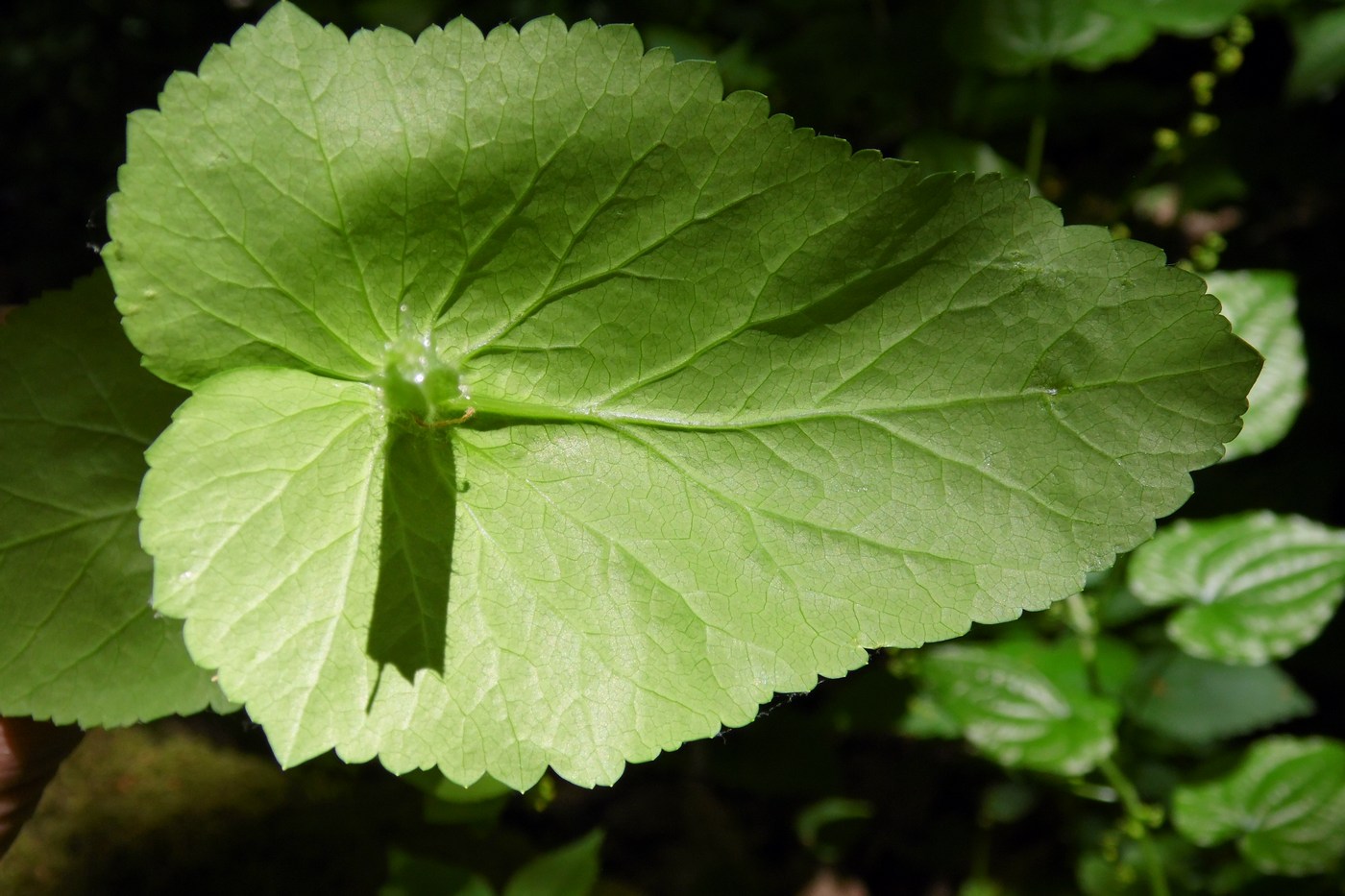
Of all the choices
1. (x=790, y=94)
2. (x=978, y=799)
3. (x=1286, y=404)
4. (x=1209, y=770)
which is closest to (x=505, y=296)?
(x=790, y=94)

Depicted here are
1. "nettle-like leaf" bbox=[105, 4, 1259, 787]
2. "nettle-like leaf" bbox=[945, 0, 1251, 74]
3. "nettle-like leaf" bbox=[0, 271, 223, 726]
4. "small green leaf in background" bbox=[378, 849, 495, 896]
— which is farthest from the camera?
"nettle-like leaf" bbox=[945, 0, 1251, 74]

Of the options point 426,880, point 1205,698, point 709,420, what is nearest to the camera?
point 709,420

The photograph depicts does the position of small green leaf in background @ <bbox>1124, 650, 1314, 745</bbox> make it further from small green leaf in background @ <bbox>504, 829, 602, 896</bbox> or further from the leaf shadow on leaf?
the leaf shadow on leaf

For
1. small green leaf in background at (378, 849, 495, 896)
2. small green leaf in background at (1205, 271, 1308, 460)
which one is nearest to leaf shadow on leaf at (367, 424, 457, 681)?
small green leaf in background at (378, 849, 495, 896)

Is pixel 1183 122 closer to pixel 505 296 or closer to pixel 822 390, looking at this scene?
pixel 822 390

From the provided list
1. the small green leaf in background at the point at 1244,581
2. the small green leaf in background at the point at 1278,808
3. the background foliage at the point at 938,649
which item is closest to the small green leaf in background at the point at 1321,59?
the background foliage at the point at 938,649

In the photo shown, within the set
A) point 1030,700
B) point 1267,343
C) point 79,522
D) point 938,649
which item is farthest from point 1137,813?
point 79,522

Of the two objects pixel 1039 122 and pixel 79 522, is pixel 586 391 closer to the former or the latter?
pixel 79 522
